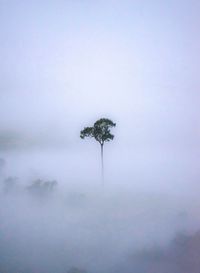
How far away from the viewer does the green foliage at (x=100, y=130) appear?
51.1 metres

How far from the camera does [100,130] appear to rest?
168 feet

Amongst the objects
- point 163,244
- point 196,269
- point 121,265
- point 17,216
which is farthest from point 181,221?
point 17,216

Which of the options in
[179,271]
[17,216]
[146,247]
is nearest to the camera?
[179,271]

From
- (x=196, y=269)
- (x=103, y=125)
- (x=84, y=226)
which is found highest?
(x=103, y=125)

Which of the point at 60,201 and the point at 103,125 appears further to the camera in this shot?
the point at 60,201

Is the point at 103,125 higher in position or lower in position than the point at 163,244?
higher

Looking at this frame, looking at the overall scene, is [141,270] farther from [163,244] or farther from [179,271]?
[163,244]

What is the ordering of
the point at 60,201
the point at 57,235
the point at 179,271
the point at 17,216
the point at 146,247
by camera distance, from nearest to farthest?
the point at 179,271, the point at 146,247, the point at 57,235, the point at 17,216, the point at 60,201

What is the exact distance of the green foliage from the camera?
51125 millimetres

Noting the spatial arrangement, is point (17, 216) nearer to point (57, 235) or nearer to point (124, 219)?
point (57, 235)

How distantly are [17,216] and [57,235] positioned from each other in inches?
535

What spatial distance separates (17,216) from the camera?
58.8 m

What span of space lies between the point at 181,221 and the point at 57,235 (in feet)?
68.1

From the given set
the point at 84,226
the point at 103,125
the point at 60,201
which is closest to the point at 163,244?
the point at 84,226
